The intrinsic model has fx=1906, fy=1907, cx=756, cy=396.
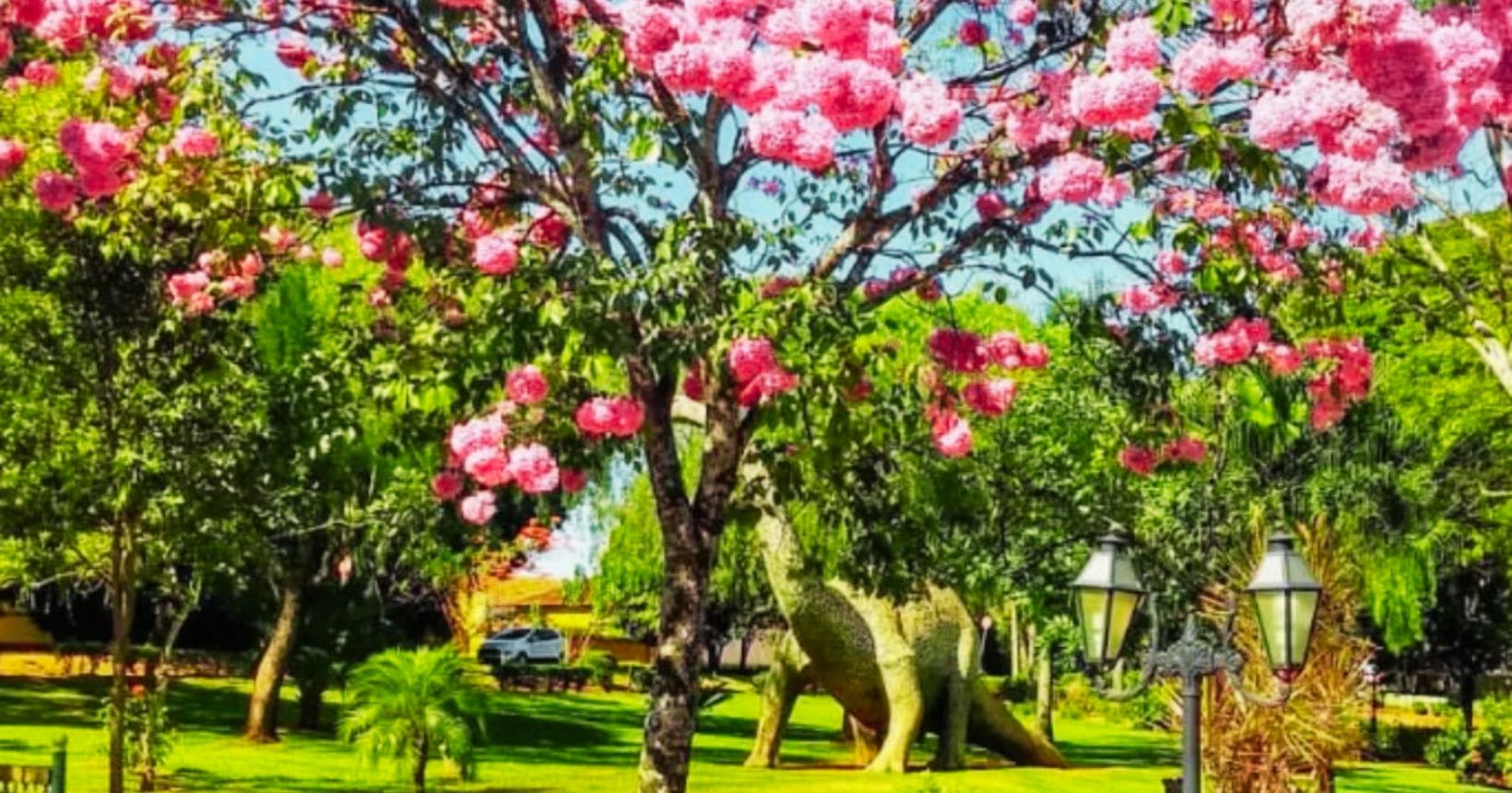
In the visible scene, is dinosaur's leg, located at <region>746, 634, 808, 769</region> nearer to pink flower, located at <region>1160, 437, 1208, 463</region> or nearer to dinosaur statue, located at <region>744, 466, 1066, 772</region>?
dinosaur statue, located at <region>744, 466, 1066, 772</region>

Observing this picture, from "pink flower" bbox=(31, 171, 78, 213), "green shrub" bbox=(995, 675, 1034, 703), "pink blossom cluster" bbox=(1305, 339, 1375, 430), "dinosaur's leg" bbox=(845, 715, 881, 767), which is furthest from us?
"green shrub" bbox=(995, 675, 1034, 703)

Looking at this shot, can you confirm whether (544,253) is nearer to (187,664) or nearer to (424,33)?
(424,33)

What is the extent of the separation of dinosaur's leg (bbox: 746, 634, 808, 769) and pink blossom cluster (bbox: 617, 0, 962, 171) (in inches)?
683

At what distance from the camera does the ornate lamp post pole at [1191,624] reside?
8.22 meters

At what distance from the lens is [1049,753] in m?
27.4

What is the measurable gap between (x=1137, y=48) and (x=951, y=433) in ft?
10.4

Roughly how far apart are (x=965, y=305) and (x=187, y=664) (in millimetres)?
21516

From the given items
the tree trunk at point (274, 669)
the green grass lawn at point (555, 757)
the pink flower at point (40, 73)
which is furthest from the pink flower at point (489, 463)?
the tree trunk at point (274, 669)

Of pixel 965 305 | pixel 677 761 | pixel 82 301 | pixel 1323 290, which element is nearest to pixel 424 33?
pixel 677 761

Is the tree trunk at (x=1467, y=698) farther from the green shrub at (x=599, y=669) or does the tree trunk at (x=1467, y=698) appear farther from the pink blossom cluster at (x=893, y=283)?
the pink blossom cluster at (x=893, y=283)

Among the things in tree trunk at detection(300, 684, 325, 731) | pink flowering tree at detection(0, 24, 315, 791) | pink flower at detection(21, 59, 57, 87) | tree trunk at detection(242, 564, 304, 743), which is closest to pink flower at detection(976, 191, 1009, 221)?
pink flower at detection(21, 59, 57, 87)

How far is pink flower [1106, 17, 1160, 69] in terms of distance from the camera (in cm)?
713

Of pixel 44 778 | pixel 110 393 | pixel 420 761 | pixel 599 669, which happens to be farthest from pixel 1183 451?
pixel 599 669

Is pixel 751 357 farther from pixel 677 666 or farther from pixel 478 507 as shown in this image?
pixel 478 507
